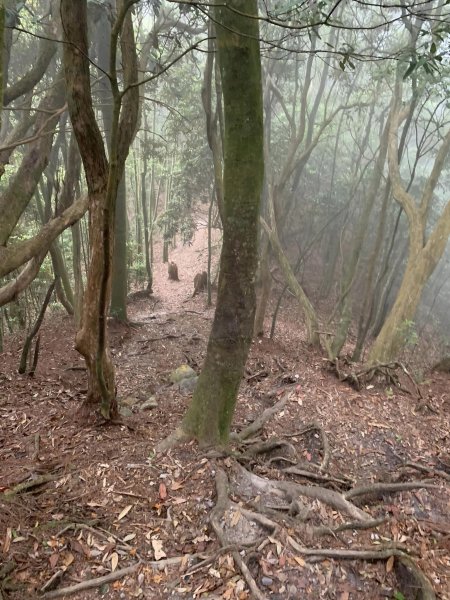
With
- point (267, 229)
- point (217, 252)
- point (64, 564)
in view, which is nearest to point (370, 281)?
point (267, 229)

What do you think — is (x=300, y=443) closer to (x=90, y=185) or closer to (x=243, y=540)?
(x=243, y=540)

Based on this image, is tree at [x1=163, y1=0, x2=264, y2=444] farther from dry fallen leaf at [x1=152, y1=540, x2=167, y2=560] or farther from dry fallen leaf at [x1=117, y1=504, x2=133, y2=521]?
dry fallen leaf at [x1=152, y1=540, x2=167, y2=560]

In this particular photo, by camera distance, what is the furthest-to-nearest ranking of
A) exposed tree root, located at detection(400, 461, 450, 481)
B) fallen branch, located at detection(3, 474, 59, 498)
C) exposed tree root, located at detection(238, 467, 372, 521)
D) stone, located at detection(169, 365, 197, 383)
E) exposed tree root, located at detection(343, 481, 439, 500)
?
1. stone, located at detection(169, 365, 197, 383)
2. exposed tree root, located at detection(400, 461, 450, 481)
3. exposed tree root, located at detection(343, 481, 439, 500)
4. exposed tree root, located at detection(238, 467, 372, 521)
5. fallen branch, located at detection(3, 474, 59, 498)

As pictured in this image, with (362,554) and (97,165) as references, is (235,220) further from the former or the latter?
(362,554)

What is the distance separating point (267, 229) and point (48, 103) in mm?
4304

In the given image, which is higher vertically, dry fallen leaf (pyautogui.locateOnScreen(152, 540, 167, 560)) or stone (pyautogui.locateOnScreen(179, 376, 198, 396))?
dry fallen leaf (pyautogui.locateOnScreen(152, 540, 167, 560))

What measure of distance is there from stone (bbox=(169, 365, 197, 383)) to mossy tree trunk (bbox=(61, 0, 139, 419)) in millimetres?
2163

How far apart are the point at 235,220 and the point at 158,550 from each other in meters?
2.51

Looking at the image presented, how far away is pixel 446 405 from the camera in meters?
6.17

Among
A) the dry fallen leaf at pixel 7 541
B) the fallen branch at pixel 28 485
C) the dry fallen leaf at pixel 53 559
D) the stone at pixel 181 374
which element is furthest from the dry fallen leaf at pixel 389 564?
the stone at pixel 181 374

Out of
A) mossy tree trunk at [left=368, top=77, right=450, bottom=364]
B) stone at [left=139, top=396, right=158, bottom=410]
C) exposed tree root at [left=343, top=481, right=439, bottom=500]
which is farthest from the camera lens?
mossy tree trunk at [left=368, top=77, right=450, bottom=364]

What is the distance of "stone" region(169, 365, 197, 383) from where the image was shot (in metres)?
6.74

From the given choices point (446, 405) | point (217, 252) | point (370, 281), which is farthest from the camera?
point (217, 252)

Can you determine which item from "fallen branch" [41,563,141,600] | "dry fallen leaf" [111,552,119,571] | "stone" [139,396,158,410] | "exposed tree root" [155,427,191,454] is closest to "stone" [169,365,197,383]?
"stone" [139,396,158,410]
